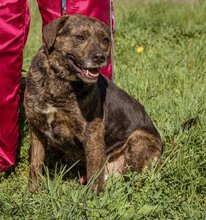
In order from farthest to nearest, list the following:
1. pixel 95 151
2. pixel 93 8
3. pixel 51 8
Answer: pixel 93 8 < pixel 51 8 < pixel 95 151

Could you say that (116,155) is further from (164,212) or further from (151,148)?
(164,212)

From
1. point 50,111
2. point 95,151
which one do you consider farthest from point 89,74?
point 95,151

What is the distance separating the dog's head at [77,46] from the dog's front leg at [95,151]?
0.40m

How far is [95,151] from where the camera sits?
392cm

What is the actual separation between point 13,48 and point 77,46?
0.58m

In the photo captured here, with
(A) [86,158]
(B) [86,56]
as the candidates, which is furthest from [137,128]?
(B) [86,56]

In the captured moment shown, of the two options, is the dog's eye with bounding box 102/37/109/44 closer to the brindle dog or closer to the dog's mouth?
the brindle dog

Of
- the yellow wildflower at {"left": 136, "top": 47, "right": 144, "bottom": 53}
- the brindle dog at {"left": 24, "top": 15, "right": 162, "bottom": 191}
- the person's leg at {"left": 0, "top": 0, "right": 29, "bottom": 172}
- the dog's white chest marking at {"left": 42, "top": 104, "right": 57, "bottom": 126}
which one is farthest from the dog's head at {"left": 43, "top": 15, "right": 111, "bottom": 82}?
the yellow wildflower at {"left": 136, "top": 47, "right": 144, "bottom": 53}

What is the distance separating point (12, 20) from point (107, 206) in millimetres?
1620

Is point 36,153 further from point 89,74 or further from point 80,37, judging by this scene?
point 80,37

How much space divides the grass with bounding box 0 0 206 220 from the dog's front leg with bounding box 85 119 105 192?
0.47 ft

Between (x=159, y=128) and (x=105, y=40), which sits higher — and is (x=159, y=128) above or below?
below

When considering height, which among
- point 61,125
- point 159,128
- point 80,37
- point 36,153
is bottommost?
point 159,128

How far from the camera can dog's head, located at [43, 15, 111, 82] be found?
370 cm
